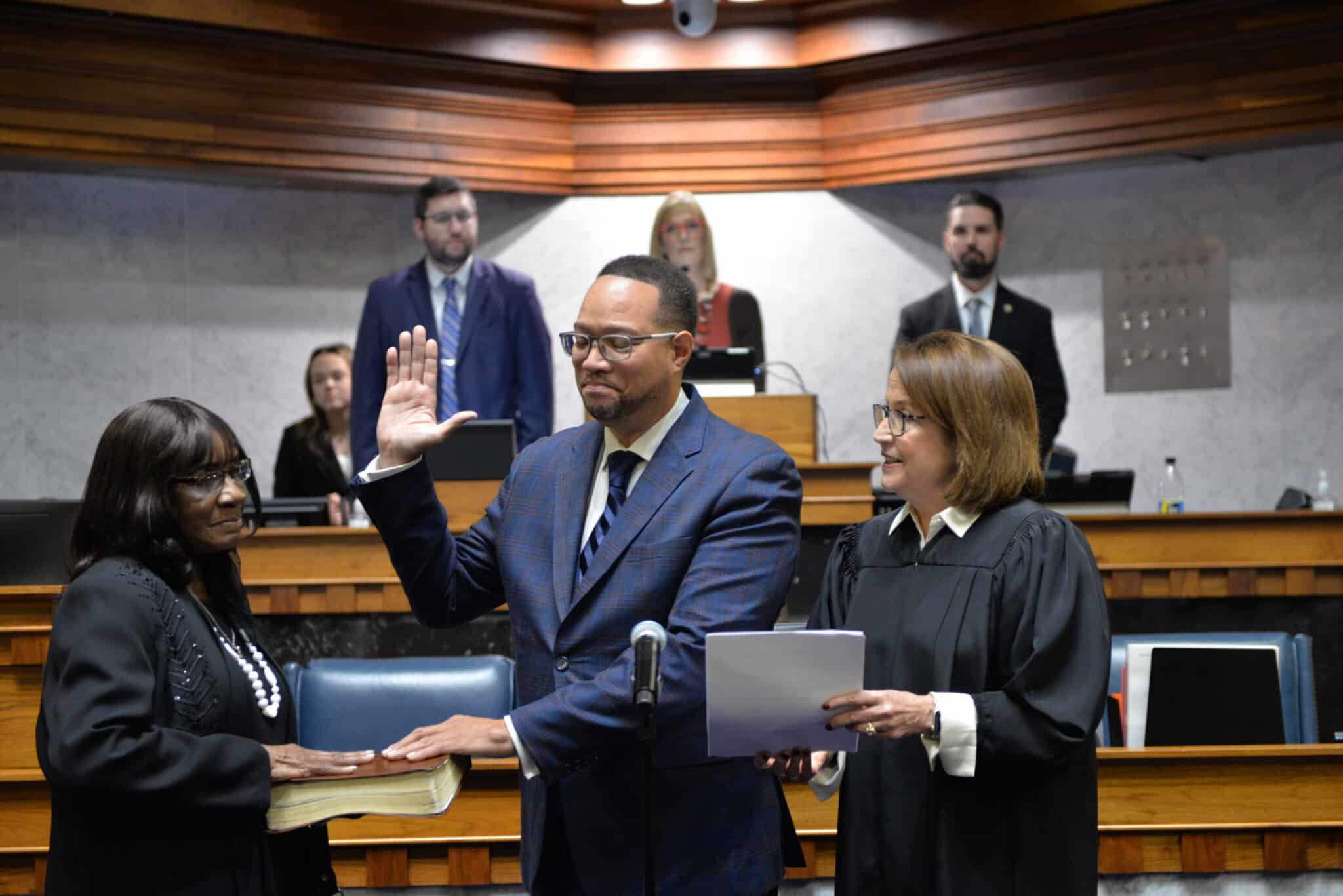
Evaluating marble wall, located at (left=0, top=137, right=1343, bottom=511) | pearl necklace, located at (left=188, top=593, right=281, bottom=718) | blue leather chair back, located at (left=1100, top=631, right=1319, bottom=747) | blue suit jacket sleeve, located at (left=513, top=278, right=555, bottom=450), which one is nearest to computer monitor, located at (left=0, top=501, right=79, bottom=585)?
blue suit jacket sleeve, located at (left=513, top=278, right=555, bottom=450)

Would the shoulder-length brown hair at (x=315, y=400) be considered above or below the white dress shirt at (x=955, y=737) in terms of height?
above

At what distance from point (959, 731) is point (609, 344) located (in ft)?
2.57

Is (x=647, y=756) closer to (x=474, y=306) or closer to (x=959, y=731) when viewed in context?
(x=959, y=731)

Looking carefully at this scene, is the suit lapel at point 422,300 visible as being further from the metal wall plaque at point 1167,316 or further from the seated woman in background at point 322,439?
the metal wall plaque at point 1167,316

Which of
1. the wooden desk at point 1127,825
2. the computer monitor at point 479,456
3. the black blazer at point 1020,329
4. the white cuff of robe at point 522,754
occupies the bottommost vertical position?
the wooden desk at point 1127,825

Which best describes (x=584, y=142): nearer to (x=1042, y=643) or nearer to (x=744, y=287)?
(x=744, y=287)

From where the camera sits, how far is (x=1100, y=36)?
6137 mm

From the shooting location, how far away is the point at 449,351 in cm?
481

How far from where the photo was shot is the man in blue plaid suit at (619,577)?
1976 mm

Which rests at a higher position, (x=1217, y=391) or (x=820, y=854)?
(x=1217, y=391)

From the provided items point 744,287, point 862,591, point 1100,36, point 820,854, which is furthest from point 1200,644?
point 744,287

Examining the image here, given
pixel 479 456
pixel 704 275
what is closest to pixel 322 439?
pixel 479 456

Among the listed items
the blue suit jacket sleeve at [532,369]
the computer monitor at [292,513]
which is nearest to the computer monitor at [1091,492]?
the blue suit jacket sleeve at [532,369]

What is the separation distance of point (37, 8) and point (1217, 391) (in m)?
5.64
